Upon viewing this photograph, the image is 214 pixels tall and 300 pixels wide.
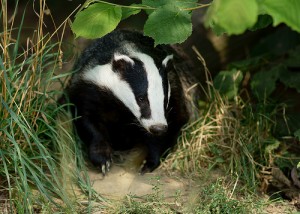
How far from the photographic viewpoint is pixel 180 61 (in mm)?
5254

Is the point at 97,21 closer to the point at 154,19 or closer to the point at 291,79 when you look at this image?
the point at 154,19

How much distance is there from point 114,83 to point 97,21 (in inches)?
46.2

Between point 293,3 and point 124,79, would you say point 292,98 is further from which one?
point 293,3

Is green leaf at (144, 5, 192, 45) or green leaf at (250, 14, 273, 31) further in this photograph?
green leaf at (250, 14, 273, 31)

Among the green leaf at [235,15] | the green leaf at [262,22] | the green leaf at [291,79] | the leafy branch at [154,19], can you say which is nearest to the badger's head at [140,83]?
the leafy branch at [154,19]

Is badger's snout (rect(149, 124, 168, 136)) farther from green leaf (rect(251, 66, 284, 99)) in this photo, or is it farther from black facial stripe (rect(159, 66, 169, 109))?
green leaf (rect(251, 66, 284, 99))

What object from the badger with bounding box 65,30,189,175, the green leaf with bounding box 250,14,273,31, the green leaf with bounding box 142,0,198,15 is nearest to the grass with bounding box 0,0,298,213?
the badger with bounding box 65,30,189,175

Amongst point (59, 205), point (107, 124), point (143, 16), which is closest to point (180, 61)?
point (107, 124)

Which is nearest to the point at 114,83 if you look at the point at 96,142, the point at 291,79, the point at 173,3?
the point at 96,142

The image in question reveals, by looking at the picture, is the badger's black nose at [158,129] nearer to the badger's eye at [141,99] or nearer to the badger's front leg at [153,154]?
the badger's eye at [141,99]

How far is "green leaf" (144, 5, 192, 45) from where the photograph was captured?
11.1 feet

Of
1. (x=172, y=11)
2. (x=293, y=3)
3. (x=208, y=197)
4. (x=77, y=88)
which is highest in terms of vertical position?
(x=293, y=3)

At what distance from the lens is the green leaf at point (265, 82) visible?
16.8ft

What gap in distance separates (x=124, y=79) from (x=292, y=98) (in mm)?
1989
